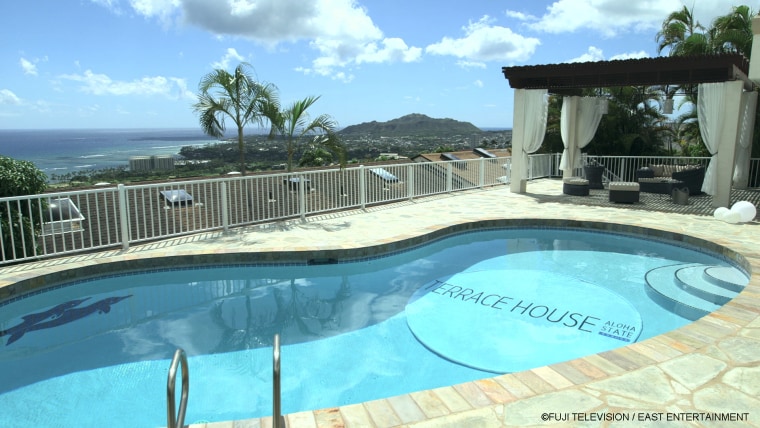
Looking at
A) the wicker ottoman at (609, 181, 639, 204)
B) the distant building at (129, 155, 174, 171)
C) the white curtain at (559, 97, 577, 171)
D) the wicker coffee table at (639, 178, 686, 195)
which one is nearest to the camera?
the wicker ottoman at (609, 181, 639, 204)

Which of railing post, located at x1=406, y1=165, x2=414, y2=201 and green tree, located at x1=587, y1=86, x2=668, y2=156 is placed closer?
railing post, located at x1=406, y1=165, x2=414, y2=201

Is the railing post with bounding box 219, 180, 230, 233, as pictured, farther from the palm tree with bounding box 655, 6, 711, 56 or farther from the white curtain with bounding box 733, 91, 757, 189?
the palm tree with bounding box 655, 6, 711, 56

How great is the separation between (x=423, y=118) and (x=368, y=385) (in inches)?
2239

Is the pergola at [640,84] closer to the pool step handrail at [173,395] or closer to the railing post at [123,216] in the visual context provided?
the railing post at [123,216]

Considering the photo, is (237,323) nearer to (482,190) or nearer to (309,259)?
(309,259)

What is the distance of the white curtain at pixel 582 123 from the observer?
42.7 feet

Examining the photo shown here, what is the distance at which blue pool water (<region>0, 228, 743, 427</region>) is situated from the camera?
3715mm

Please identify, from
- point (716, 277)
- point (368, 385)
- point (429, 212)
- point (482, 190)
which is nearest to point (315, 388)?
point (368, 385)

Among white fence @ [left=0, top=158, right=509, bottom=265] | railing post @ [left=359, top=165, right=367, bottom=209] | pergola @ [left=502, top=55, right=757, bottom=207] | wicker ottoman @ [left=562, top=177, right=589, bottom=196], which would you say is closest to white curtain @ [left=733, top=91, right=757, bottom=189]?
pergola @ [left=502, top=55, right=757, bottom=207]

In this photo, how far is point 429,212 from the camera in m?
9.60

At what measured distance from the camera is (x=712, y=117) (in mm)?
9516

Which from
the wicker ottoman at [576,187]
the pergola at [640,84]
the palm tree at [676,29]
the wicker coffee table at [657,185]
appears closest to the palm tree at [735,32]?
the palm tree at [676,29]

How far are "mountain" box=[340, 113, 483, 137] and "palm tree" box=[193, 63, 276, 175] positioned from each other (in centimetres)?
4351

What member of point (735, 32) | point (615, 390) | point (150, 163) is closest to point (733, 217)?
point (615, 390)
